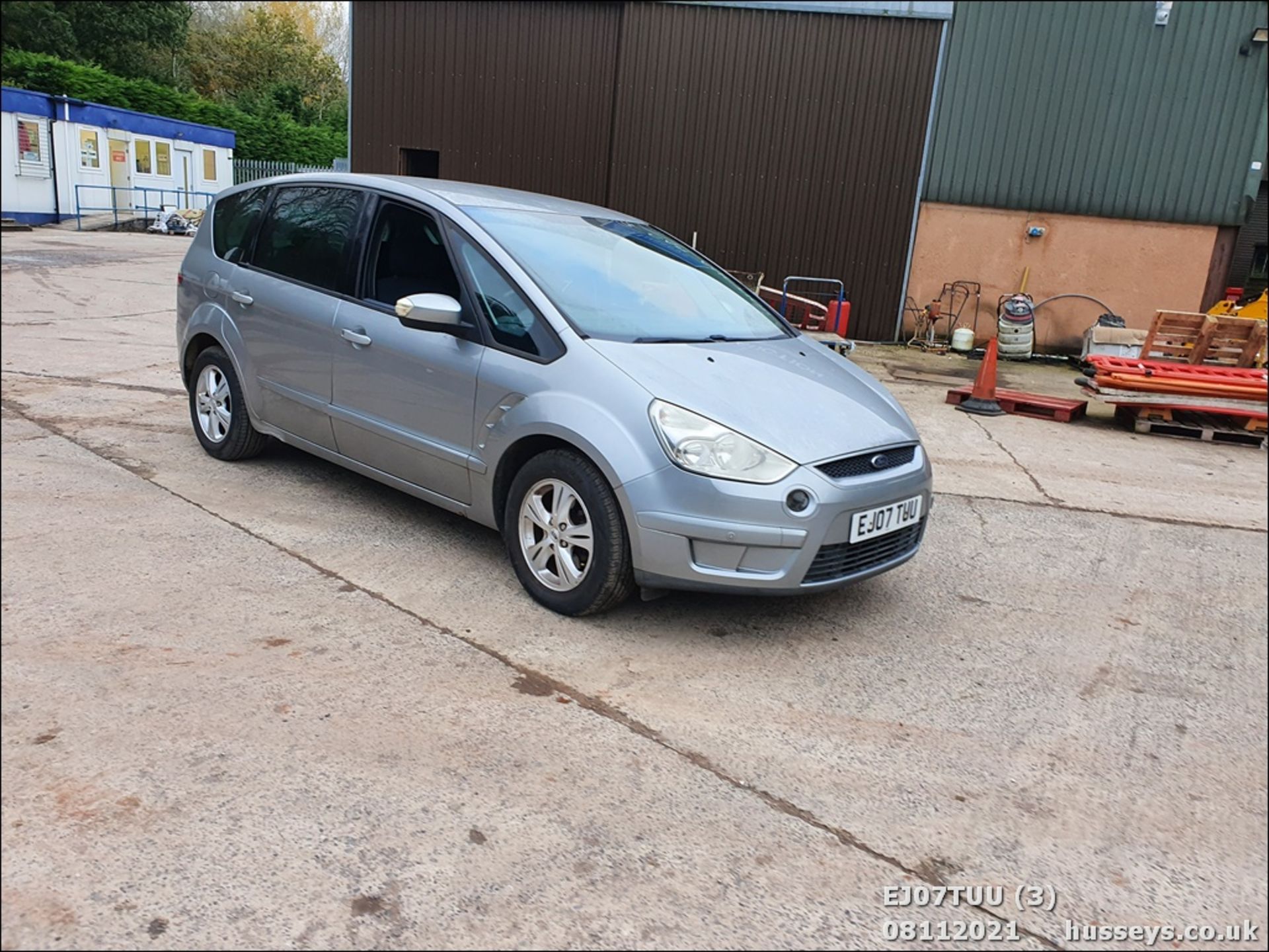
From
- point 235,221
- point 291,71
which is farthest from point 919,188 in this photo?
point 291,71

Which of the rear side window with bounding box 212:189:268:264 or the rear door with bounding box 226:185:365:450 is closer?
the rear door with bounding box 226:185:365:450

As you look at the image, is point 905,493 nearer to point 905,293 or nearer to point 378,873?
point 378,873

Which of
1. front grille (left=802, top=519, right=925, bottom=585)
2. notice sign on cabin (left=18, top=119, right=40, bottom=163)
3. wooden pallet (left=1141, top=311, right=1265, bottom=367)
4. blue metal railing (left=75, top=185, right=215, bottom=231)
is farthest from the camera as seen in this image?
blue metal railing (left=75, top=185, right=215, bottom=231)

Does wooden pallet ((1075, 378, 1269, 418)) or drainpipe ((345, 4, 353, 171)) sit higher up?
drainpipe ((345, 4, 353, 171))

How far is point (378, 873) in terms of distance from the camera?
237 cm

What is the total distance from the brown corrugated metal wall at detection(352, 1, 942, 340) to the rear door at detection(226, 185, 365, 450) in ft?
33.7

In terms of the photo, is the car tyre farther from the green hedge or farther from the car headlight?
the green hedge

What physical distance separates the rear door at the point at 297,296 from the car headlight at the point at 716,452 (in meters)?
2.07

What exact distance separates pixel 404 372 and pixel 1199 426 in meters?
7.24

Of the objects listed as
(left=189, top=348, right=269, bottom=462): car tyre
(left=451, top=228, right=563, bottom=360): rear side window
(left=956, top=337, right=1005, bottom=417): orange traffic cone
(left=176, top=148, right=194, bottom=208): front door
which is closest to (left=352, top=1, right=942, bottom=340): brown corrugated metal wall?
(left=956, top=337, right=1005, bottom=417): orange traffic cone

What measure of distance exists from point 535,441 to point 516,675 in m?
1.01

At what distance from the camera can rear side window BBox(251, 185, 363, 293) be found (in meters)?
4.85

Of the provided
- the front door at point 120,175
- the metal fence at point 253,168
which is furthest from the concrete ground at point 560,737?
the metal fence at point 253,168

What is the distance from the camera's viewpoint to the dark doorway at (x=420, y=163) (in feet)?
52.5
